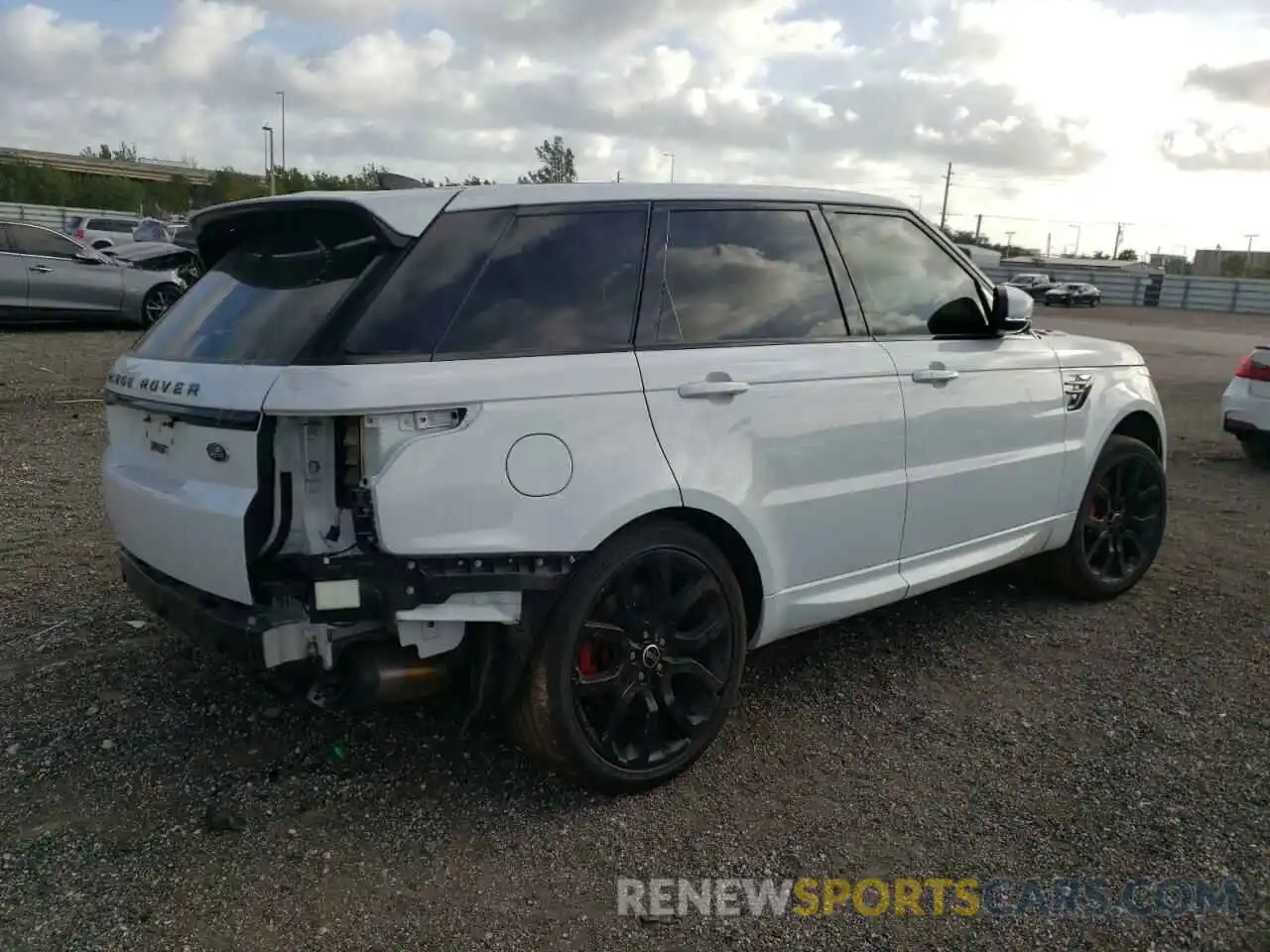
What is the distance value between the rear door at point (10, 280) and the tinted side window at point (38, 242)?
4.3 inches

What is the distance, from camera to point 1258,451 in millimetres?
8672

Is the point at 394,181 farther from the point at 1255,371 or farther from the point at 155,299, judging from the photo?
the point at 155,299

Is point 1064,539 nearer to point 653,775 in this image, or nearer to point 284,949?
point 653,775

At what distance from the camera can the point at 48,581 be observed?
494 cm

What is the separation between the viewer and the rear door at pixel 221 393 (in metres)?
2.79

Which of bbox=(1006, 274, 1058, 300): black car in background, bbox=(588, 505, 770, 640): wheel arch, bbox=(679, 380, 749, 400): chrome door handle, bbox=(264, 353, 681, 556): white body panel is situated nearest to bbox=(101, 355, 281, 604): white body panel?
bbox=(264, 353, 681, 556): white body panel

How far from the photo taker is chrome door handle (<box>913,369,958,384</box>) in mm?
3846

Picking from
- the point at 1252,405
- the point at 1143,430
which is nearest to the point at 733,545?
the point at 1143,430

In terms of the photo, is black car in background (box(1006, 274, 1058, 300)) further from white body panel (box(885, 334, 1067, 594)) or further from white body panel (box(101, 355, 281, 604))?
white body panel (box(101, 355, 281, 604))

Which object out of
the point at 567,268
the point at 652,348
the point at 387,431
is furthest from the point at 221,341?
the point at 652,348

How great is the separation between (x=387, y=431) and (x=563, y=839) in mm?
1279

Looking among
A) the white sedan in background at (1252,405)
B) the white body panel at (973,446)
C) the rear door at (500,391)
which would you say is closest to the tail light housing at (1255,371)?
the white sedan in background at (1252,405)

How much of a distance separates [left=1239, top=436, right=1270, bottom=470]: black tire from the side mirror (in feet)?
17.7

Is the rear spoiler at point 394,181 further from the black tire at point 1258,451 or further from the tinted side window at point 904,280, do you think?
the black tire at point 1258,451
